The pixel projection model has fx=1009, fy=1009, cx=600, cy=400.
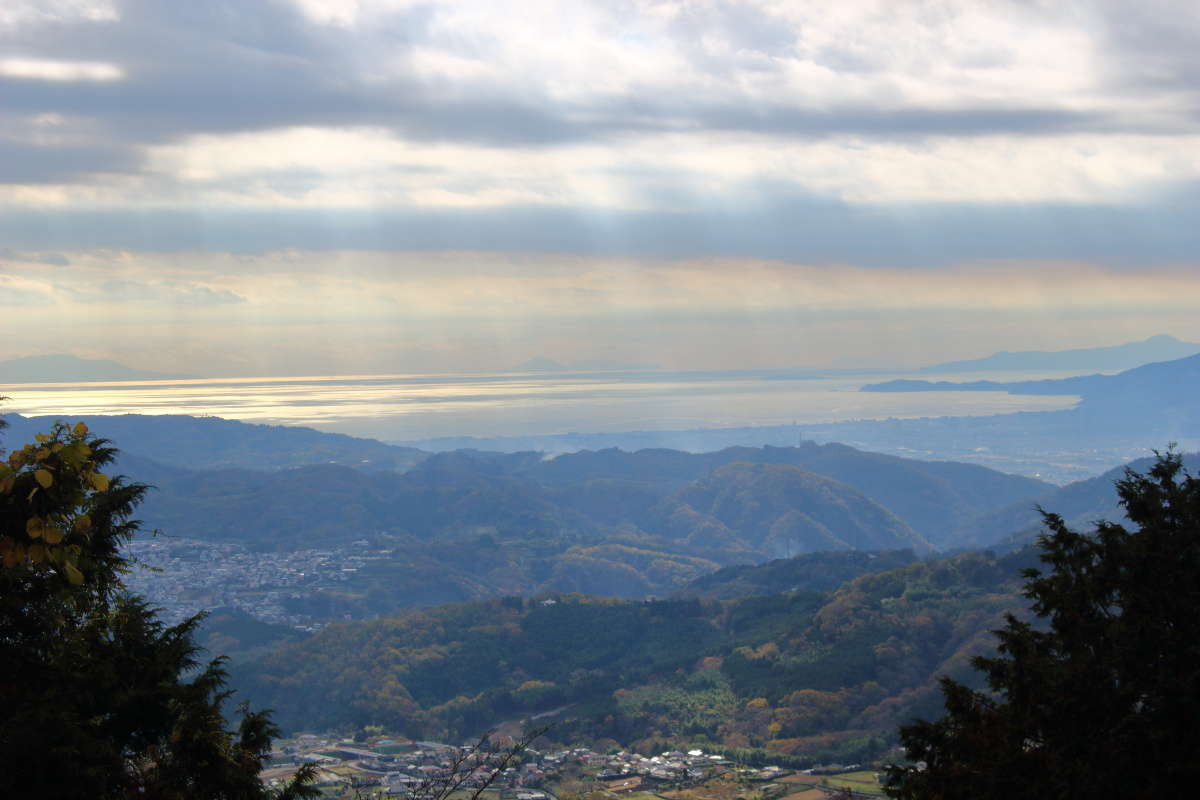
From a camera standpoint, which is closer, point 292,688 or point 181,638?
point 181,638

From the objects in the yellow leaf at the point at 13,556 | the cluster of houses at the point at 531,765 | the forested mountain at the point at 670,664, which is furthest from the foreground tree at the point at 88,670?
the forested mountain at the point at 670,664

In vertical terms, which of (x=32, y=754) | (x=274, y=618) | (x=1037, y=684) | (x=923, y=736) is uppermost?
(x=32, y=754)

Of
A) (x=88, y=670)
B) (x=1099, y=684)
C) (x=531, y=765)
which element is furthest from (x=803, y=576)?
(x=88, y=670)

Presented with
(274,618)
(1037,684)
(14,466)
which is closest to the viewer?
(14,466)

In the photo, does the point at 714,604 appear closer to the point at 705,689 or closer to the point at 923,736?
the point at 705,689

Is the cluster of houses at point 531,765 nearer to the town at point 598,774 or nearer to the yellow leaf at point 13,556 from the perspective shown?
the town at point 598,774

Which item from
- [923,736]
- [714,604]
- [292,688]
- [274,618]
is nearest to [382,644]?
[292,688]

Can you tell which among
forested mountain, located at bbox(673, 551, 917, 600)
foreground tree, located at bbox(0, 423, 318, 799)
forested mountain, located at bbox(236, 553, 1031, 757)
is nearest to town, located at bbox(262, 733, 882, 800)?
forested mountain, located at bbox(236, 553, 1031, 757)
